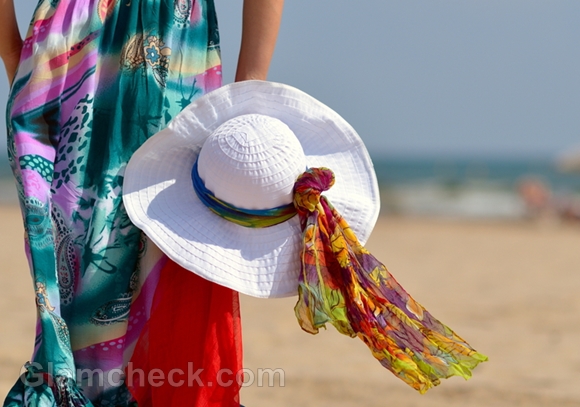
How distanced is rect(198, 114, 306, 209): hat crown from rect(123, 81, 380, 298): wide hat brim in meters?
0.07

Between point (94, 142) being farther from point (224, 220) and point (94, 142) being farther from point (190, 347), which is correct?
point (190, 347)

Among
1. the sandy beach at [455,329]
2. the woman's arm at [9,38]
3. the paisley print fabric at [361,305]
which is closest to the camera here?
the paisley print fabric at [361,305]

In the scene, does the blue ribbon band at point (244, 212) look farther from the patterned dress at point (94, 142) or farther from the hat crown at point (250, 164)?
the patterned dress at point (94, 142)

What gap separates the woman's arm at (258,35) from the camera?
6.20 feet

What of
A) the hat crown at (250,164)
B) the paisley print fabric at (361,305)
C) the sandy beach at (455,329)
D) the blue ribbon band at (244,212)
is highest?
the hat crown at (250,164)

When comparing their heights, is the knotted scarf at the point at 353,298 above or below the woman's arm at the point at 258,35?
below

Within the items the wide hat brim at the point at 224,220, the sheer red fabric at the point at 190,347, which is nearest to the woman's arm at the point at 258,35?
the wide hat brim at the point at 224,220

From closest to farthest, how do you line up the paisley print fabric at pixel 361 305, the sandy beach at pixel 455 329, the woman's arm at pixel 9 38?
1. the paisley print fabric at pixel 361 305
2. the woman's arm at pixel 9 38
3. the sandy beach at pixel 455 329

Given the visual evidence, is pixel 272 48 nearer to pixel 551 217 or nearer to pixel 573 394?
pixel 573 394

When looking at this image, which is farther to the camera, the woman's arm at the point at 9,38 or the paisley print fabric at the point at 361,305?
the woman's arm at the point at 9,38

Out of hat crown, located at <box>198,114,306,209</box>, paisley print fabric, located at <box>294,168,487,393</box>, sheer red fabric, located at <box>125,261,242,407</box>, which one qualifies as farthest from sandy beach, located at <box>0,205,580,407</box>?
hat crown, located at <box>198,114,306,209</box>

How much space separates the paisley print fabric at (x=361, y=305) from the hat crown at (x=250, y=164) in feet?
0.16

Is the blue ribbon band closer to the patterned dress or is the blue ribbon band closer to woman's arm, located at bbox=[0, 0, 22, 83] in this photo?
the patterned dress

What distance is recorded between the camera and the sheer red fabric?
1.80 metres
